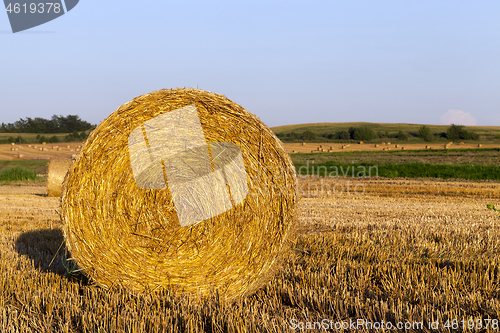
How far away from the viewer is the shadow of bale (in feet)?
14.2

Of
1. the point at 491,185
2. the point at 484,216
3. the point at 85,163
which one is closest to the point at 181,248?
the point at 85,163

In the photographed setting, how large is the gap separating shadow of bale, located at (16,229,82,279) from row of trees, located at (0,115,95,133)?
40557mm

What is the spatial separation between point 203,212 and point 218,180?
1.23ft

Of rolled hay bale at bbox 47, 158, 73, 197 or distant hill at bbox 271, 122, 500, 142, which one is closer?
rolled hay bale at bbox 47, 158, 73, 197

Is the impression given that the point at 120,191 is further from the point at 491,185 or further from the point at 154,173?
the point at 491,185

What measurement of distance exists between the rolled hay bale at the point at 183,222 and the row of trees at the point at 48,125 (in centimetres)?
4329

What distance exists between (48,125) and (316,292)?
56.5 metres

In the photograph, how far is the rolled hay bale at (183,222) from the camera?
149 inches

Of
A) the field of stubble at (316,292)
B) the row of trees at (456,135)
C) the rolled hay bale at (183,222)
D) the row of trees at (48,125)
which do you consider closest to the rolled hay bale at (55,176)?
the field of stubble at (316,292)

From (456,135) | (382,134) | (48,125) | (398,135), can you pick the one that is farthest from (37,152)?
(456,135)

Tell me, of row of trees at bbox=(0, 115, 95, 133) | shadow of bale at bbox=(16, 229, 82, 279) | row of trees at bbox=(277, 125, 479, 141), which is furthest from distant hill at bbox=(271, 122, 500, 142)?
shadow of bale at bbox=(16, 229, 82, 279)

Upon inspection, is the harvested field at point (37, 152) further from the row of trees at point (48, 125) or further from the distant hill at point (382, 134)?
the distant hill at point (382, 134)

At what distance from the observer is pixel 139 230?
4035 mm

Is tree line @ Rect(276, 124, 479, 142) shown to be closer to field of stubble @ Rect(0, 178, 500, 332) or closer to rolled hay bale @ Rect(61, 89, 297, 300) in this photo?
field of stubble @ Rect(0, 178, 500, 332)
